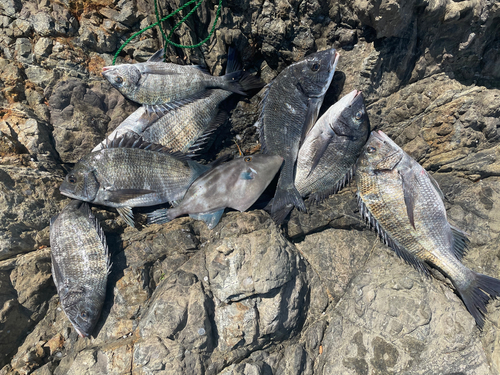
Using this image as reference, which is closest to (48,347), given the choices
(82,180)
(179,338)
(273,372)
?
(179,338)

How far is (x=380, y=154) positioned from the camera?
3.56 metres

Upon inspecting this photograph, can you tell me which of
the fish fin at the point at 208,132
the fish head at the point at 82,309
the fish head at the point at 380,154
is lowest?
the fish head at the point at 82,309

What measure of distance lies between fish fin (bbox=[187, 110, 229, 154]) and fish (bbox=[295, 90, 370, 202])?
4.70 ft

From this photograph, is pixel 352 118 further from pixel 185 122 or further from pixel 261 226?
pixel 185 122

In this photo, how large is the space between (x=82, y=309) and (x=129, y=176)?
1696 mm

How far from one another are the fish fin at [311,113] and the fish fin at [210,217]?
5.43 ft

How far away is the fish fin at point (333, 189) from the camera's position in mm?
3778

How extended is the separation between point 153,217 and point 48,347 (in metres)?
1.92

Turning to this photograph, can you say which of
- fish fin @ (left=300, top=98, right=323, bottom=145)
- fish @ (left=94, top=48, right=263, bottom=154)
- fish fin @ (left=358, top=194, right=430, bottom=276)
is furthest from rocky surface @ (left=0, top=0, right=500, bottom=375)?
fish fin @ (left=300, top=98, right=323, bottom=145)

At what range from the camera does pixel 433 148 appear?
366 centimetres

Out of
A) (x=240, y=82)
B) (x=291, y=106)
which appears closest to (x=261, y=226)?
(x=291, y=106)

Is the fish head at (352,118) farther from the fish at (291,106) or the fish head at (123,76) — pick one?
the fish head at (123,76)

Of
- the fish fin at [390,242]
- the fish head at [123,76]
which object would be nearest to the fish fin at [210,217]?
the fish fin at [390,242]

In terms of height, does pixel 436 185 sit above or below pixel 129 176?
above
